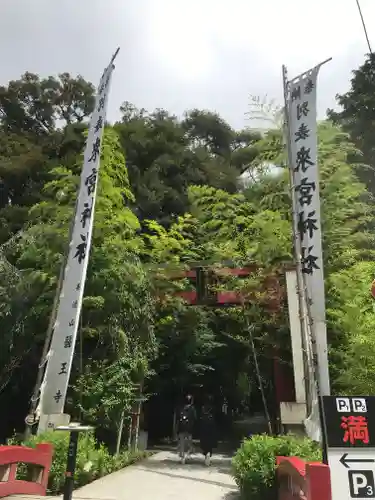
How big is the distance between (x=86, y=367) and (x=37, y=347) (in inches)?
49.8

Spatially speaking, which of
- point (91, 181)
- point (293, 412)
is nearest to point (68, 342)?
point (91, 181)

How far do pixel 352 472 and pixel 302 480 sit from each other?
804 millimetres

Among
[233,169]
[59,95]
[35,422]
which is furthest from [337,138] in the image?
[59,95]

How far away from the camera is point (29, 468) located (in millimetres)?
6156

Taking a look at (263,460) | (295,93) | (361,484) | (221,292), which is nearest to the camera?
(361,484)

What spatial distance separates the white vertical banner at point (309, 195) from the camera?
21.0ft

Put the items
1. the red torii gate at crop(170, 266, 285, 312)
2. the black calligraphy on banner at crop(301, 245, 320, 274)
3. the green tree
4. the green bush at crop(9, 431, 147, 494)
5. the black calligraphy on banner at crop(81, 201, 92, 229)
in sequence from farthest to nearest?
the green tree
the red torii gate at crop(170, 266, 285, 312)
the black calligraphy on banner at crop(81, 201, 92, 229)
the black calligraphy on banner at crop(301, 245, 320, 274)
the green bush at crop(9, 431, 147, 494)

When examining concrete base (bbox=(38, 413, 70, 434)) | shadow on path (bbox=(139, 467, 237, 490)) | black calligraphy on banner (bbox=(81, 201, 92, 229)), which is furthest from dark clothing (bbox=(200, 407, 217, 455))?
black calligraphy on banner (bbox=(81, 201, 92, 229))

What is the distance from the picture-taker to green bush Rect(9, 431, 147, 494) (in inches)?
246

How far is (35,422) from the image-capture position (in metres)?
6.89

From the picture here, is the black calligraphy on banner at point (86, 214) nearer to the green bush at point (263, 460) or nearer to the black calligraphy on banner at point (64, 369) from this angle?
the black calligraphy on banner at point (64, 369)

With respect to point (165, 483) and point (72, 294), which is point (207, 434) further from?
point (72, 294)

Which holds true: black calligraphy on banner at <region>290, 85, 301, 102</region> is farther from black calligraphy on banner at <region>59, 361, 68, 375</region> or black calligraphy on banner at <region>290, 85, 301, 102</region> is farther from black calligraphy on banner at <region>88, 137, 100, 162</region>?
black calligraphy on banner at <region>59, 361, 68, 375</region>

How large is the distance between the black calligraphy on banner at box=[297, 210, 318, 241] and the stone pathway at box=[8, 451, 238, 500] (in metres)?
3.59
